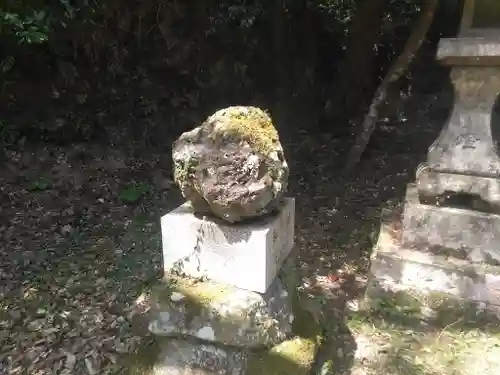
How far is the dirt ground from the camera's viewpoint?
9.92 ft

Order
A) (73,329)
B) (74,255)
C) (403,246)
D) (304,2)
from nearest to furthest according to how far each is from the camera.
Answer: (73,329)
(403,246)
(74,255)
(304,2)

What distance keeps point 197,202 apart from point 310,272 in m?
2.08

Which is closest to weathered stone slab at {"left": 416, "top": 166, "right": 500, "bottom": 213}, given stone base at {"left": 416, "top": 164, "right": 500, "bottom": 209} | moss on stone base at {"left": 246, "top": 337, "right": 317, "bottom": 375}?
stone base at {"left": 416, "top": 164, "right": 500, "bottom": 209}

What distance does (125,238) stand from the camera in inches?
167

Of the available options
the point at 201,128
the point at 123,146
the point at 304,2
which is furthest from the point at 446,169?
the point at 304,2

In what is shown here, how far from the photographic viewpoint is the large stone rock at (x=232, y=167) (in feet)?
6.59

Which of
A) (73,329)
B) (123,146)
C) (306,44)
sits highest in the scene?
(306,44)

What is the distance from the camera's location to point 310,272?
399 cm

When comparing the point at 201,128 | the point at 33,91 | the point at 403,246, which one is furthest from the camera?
the point at 33,91

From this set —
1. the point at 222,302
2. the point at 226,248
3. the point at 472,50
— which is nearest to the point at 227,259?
the point at 226,248

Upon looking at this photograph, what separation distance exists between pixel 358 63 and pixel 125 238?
156 inches

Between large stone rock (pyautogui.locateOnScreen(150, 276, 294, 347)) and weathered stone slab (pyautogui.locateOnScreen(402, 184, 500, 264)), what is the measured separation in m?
1.67

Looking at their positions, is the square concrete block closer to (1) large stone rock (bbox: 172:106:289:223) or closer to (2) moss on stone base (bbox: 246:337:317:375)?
(1) large stone rock (bbox: 172:106:289:223)

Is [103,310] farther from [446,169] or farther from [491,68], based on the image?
[491,68]
